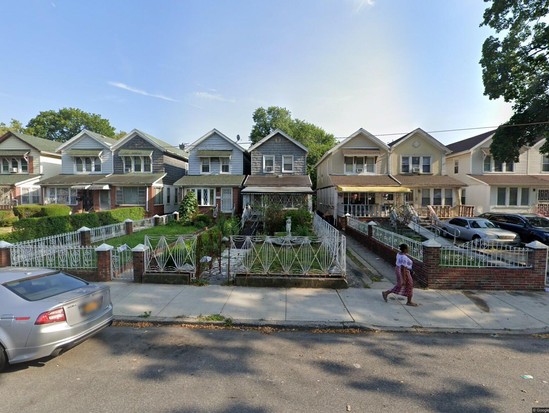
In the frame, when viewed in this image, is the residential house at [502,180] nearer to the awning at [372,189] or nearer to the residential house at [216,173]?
the awning at [372,189]

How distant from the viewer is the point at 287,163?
2497 centimetres

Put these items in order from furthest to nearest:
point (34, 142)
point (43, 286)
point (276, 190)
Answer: point (34, 142), point (276, 190), point (43, 286)

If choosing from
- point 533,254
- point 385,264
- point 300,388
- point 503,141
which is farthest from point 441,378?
point 503,141

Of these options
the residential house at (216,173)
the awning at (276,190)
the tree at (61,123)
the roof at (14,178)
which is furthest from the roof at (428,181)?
the tree at (61,123)

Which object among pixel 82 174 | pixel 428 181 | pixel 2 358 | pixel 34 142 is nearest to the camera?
pixel 2 358

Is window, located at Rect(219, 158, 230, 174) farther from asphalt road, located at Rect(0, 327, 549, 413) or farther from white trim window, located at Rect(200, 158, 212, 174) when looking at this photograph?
asphalt road, located at Rect(0, 327, 549, 413)

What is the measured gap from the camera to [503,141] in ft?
58.2

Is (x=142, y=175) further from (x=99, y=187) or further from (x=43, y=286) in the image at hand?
(x=43, y=286)

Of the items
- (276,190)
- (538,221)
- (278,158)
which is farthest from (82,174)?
(538,221)

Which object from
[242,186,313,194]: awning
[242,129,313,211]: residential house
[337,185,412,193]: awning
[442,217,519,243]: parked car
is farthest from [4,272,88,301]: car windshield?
[242,129,313,211]: residential house

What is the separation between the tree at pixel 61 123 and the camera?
53719 millimetres

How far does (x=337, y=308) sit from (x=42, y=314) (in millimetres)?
5339

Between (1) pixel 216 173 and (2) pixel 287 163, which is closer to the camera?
(2) pixel 287 163

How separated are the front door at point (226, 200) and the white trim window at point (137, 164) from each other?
24.4 ft
